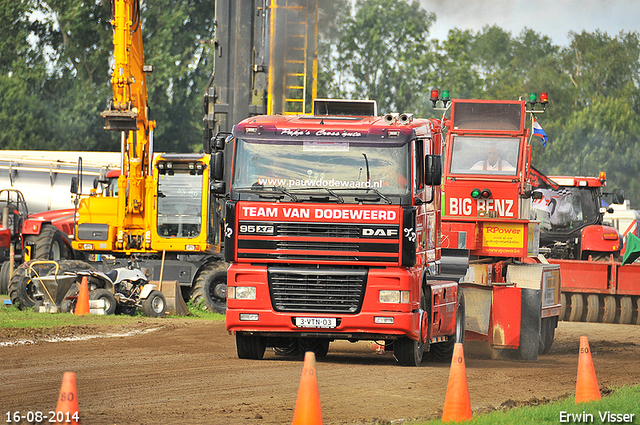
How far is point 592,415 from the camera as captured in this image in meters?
9.04

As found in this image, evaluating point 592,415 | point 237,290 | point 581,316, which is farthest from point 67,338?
point 581,316

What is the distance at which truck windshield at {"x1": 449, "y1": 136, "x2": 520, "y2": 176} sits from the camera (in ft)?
56.5

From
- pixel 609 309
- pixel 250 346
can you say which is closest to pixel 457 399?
pixel 250 346

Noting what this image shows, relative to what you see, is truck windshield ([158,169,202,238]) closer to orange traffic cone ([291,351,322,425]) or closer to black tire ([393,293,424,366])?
black tire ([393,293,424,366])

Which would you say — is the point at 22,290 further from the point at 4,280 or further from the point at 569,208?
the point at 569,208

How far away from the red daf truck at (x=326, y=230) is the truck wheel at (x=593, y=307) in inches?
456

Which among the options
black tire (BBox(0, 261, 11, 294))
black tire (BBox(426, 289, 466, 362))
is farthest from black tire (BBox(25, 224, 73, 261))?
black tire (BBox(426, 289, 466, 362))

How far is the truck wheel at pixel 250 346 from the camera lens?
13.0 metres

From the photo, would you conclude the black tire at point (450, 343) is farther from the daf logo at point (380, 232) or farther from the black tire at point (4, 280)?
the black tire at point (4, 280)

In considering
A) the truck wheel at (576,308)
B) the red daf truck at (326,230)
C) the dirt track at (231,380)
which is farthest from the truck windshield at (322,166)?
the truck wheel at (576,308)

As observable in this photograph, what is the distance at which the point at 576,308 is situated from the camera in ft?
75.6

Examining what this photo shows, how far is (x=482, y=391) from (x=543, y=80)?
58.4m

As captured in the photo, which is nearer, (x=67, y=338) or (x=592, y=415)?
(x=592, y=415)

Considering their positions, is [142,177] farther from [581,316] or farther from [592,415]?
[592,415]
